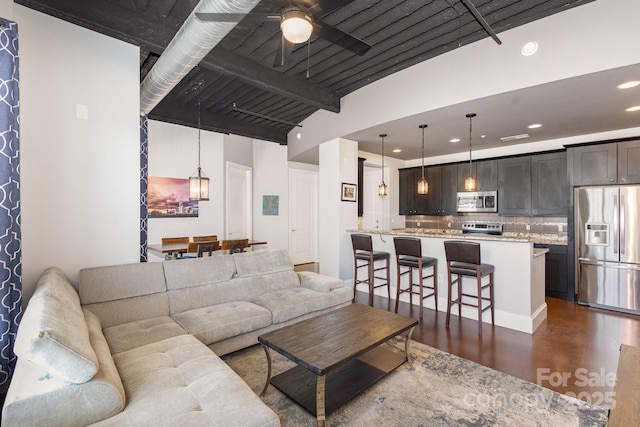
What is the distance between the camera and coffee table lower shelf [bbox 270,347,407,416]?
2.01 m

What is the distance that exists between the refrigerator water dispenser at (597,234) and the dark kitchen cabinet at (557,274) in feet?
1.24

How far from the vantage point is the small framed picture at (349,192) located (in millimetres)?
5156

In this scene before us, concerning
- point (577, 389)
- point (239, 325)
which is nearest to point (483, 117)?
point (577, 389)

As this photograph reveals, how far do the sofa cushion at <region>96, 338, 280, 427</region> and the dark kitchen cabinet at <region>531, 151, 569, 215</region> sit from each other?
560 cm

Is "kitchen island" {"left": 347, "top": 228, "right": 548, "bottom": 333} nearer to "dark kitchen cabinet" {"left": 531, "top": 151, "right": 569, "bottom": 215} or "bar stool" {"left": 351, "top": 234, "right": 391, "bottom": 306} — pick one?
"bar stool" {"left": 351, "top": 234, "right": 391, "bottom": 306}

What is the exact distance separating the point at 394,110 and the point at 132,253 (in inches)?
142

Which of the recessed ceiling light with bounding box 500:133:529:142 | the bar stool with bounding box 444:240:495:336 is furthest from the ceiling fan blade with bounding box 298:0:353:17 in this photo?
the recessed ceiling light with bounding box 500:133:529:142

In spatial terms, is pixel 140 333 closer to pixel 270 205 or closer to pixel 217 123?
pixel 217 123

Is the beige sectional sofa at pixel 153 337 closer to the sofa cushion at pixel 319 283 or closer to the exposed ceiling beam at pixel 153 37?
the sofa cushion at pixel 319 283

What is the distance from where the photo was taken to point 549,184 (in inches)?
201

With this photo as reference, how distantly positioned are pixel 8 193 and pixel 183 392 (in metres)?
1.74

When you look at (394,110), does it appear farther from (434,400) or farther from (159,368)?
(159,368)

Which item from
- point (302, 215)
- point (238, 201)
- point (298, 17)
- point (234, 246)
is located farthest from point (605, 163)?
point (238, 201)

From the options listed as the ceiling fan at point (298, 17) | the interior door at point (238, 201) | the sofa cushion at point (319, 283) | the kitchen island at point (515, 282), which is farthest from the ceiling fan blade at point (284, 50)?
the interior door at point (238, 201)
